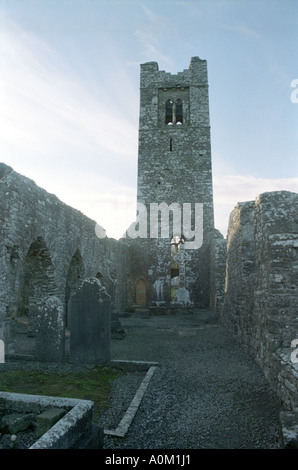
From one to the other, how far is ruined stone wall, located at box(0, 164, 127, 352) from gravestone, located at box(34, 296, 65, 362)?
2.63ft

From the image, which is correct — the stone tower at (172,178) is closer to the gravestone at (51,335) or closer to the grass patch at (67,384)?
the gravestone at (51,335)

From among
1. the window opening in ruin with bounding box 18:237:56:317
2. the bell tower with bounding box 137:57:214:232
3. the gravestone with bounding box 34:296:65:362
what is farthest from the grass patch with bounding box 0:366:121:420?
the bell tower with bounding box 137:57:214:232

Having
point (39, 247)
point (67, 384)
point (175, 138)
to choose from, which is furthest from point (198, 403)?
point (175, 138)

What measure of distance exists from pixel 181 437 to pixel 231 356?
3.51 m

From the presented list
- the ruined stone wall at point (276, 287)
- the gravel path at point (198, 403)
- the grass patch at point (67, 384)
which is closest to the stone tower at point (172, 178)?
the gravel path at point (198, 403)

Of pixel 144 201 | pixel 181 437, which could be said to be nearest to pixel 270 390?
pixel 181 437

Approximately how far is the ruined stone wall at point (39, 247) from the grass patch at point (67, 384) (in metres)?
1.57

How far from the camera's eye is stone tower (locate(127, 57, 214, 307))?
18.4 meters

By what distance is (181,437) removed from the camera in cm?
323

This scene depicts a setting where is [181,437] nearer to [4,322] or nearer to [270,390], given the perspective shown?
[270,390]

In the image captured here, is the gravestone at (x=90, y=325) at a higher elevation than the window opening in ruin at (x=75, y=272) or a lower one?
lower

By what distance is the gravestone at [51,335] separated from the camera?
604cm

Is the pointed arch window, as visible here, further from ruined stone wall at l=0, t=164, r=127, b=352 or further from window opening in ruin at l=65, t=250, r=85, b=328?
window opening in ruin at l=65, t=250, r=85, b=328

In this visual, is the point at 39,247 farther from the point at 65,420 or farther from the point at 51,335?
the point at 65,420
